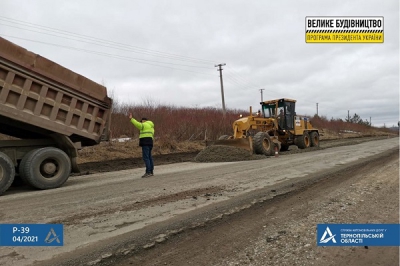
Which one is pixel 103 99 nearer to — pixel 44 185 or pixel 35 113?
pixel 35 113

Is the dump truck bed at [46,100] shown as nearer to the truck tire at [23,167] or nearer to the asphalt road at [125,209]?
the truck tire at [23,167]

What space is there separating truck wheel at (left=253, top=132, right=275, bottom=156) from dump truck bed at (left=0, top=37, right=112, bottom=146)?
7348mm

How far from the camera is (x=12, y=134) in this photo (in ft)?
26.8

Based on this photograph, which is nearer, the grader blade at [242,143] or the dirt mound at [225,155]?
the dirt mound at [225,155]

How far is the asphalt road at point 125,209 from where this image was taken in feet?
11.3

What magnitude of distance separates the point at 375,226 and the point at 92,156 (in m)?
12.1

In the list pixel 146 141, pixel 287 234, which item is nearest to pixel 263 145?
Answer: pixel 146 141

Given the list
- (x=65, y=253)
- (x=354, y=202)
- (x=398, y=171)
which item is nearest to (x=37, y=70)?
(x=65, y=253)

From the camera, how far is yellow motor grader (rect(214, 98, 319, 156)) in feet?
46.1

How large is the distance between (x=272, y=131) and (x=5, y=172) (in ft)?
40.0

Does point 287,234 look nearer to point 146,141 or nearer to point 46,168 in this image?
point 46,168

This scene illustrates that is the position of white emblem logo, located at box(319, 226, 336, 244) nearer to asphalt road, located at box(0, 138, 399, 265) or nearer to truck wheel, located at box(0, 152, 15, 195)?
asphalt road, located at box(0, 138, 399, 265)

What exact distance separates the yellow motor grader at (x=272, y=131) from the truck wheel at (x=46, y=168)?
8043 millimetres

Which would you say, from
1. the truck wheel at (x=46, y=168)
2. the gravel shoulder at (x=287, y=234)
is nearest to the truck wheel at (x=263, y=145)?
the gravel shoulder at (x=287, y=234)
